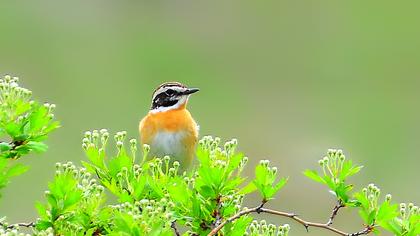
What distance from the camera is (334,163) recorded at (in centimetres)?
358

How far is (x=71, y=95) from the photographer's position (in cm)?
1936

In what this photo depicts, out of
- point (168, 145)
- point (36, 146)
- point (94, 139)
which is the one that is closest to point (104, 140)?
point (94, 139)

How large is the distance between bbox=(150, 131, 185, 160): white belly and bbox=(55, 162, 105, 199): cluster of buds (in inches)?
112

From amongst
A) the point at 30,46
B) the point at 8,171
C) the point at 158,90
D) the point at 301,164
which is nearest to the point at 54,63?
the point at 30,46

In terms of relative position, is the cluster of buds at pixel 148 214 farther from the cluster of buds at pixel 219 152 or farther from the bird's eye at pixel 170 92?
the bird's eye at pixel 170 92

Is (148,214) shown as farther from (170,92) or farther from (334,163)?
(170,92)

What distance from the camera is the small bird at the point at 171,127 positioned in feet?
21.0

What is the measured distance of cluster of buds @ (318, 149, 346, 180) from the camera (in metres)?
3.55

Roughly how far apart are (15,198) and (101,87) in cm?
626

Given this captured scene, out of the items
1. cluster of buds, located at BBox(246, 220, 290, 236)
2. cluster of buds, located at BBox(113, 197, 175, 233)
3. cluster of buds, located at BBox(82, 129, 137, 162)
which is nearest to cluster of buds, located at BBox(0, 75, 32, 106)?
cluster of buds, located at BBox(82, 129, 137, 162)

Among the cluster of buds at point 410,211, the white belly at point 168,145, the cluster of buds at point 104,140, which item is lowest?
the cluster of buds at point 410,211

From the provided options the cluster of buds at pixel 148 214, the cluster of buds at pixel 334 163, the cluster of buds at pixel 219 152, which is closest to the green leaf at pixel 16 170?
the cluster of buds at pixel 148 214

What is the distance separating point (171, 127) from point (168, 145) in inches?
5.7

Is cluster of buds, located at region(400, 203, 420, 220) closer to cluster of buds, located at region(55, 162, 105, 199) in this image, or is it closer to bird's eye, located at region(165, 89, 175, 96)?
cluster of buds, located at region(55, 162, 105, 199)
